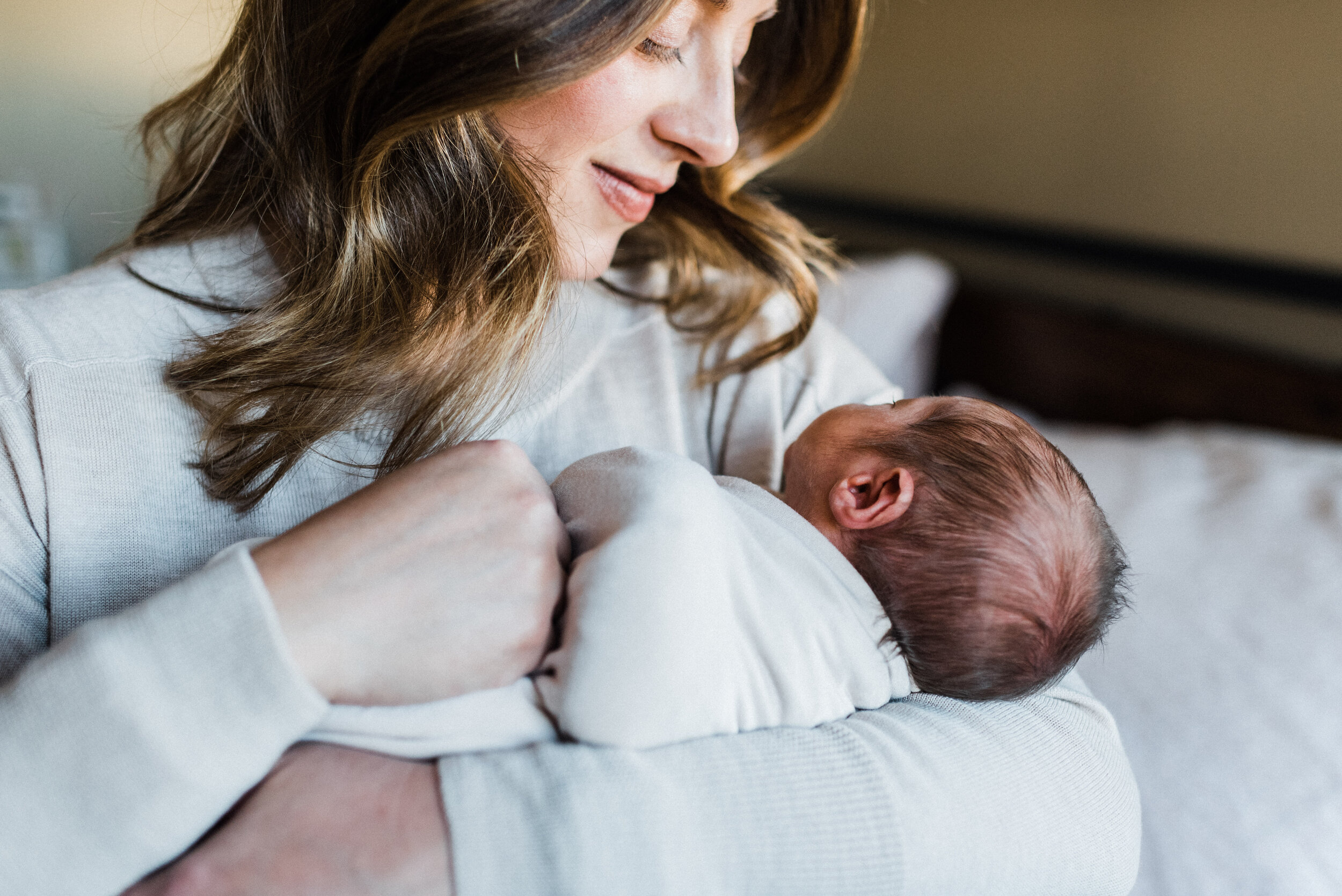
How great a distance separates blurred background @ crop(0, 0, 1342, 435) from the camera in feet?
5.49

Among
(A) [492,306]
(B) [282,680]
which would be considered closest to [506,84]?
(A) [492,306]

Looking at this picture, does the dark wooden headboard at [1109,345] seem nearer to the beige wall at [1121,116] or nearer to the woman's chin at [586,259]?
the beige wall at [1121,116]

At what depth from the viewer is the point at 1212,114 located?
5.75 ft

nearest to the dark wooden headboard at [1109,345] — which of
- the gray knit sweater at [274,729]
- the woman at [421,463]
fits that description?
the woman at [421,463]

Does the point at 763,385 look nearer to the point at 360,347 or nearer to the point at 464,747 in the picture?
the point at 360,347

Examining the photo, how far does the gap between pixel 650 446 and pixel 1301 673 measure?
863mm

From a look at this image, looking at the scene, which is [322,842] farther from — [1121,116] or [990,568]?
[1121,116]

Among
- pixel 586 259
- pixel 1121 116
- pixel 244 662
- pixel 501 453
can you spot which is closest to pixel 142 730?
pixel 244 662

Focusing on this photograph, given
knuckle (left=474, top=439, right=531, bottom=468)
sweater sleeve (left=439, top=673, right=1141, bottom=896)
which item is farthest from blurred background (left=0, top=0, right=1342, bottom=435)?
sweater sleeve (left=439, top=673, right=1141, bottom=896)

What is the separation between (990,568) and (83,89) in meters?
2.66

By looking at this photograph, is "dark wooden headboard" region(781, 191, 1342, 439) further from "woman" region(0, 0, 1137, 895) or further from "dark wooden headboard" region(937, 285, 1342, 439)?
"woman" region(0, 0, 1137, 895)

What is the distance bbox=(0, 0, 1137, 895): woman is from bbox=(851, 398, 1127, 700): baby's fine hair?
40 millimetres

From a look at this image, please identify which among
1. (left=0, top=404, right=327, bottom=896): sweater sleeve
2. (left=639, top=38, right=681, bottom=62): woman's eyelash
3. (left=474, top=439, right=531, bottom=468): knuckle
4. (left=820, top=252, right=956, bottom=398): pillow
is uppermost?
(left=639, top=38, right=681, bottom=62): woman's eyelash

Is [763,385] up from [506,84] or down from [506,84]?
down
